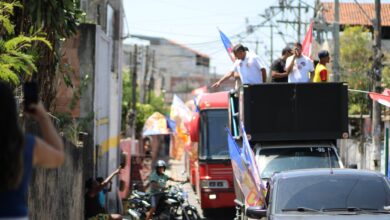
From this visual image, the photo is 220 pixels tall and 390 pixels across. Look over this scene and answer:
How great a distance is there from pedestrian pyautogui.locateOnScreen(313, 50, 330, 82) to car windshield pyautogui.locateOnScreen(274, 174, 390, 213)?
5.69 m

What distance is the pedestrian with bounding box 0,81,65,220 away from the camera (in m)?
4.09

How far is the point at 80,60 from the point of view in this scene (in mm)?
18125

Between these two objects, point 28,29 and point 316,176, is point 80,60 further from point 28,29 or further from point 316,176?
point 316,176

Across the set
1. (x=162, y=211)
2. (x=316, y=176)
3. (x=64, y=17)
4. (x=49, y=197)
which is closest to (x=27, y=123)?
(x=49, y=197)

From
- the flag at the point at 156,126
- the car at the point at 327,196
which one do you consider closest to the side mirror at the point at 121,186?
the flag at the point at 156,126

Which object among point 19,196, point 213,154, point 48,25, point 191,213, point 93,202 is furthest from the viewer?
point 213,154

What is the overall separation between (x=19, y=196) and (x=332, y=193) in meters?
5.42

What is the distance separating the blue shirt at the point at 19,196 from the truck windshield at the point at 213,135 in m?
14.6

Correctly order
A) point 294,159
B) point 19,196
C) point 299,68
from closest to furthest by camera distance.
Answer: point 19,196, point 294,159, point 299,68

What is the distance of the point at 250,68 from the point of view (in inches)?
588

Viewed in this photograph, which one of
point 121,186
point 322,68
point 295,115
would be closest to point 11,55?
point 295,115

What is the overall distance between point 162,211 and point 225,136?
251cm

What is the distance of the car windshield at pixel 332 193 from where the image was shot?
8797 mm

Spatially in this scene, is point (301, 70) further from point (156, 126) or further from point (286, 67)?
point (156, 126)
